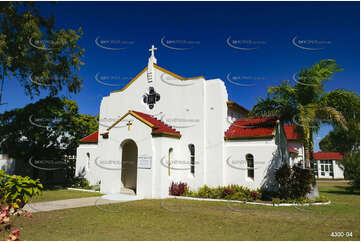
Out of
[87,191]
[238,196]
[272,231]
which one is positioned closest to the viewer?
[272,231]

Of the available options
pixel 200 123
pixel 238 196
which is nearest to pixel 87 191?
pixel 200 123

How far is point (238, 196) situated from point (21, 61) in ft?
56.6

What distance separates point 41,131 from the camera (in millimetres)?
21172

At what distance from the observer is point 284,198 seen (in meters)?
15.7

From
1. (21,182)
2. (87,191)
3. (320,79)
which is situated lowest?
(87,191)

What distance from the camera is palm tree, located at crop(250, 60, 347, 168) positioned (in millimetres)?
15195

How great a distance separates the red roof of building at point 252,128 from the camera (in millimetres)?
17953

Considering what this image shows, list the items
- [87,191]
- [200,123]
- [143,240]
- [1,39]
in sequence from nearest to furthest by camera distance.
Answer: [143,240]
[1,39]
[200,123]
[87,191]

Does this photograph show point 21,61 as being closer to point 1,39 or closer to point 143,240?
point 1,39

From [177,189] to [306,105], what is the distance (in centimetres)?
1032

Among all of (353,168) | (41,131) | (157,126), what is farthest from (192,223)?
(353,168)

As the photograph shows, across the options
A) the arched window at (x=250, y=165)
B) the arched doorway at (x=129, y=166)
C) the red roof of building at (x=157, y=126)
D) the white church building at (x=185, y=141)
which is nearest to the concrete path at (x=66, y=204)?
the white church building at (x=185, y=141)

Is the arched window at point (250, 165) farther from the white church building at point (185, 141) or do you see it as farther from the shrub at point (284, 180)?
the shrub at point (284, 180)

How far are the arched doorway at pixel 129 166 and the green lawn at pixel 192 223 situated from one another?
23.3 ft
